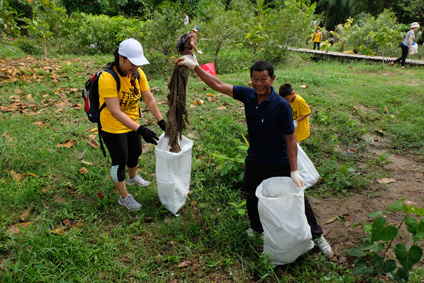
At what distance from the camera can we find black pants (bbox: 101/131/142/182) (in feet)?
8.41

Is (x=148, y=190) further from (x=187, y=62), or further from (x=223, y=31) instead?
(x=223, y=31)

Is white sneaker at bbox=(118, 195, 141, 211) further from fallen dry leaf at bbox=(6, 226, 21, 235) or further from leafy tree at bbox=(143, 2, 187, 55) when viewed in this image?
leafy tree at bbox=(143, 2, 187, 55)

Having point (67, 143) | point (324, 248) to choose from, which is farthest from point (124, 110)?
point (324, 248)

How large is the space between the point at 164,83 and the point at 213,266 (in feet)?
15.7

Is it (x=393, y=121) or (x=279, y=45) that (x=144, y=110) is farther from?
(x=279, y=45)

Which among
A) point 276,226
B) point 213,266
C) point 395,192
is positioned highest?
point 276,226

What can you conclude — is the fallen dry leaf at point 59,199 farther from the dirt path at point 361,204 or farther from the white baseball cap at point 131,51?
the dirt path at point 361,204

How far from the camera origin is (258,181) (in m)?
2.38

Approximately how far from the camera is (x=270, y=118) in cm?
209

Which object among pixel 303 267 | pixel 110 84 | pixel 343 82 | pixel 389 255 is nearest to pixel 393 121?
pixel 343 82

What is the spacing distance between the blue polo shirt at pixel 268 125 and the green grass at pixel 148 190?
767 millimetres

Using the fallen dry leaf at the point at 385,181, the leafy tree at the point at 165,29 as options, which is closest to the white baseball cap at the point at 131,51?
the fallen dry leaf at the point at 385,181

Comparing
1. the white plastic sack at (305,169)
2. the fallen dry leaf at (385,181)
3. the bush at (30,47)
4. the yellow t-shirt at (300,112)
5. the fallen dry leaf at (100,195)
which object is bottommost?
the fallen dry leaf at (100,195)

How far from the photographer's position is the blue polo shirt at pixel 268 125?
207 centimetres
